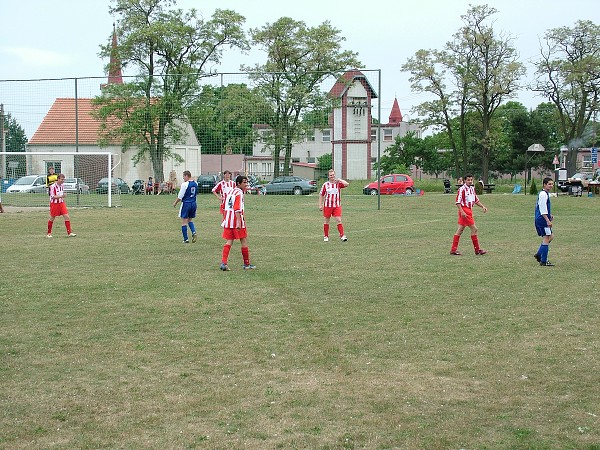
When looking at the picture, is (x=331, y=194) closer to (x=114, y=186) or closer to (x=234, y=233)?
(x=234, y=233)

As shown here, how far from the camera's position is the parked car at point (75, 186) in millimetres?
35088

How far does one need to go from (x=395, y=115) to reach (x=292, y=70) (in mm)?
60481

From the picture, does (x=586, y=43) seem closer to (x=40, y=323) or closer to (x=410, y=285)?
(x=410, y=285)

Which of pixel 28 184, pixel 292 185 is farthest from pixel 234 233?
pixel 28 184

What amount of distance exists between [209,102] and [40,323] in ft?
85.0

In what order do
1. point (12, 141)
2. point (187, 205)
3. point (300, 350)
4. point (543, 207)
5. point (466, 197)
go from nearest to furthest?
1. point (300, 350)
2. point (543, 207)
3. point (466, 197)
4. point (187, 205)
5. point (12, 141)

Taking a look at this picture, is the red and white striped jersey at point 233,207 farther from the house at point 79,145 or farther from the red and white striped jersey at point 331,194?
the house at point 79,145

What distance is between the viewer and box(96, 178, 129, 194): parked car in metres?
36.3

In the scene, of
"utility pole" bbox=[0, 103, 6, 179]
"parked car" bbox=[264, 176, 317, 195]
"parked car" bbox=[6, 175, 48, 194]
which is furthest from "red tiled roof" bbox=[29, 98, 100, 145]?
"parked car" bbox=[264, 176, 317, 195]

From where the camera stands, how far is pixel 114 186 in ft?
122

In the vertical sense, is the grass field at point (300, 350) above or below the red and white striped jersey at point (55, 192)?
below

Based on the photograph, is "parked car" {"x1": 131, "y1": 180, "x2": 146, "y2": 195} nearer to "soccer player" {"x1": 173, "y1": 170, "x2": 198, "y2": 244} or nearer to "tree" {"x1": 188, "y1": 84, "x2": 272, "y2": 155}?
"tree" {"x1": 188, "y1": 84, "x2": 272, "y2": 155}

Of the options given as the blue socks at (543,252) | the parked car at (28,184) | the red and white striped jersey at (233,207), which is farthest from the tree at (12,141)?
the blue socks at (543,252)

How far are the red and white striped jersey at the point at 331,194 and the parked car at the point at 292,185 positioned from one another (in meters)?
15.4
